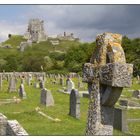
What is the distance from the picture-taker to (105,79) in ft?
34.0

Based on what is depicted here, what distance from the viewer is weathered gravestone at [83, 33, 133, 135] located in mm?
10117

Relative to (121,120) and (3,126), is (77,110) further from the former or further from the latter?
(3,126)

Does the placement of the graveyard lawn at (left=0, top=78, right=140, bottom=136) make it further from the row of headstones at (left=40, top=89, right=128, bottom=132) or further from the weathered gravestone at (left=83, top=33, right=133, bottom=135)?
the weathered gravestone at (left=83, top=33, right=133, bottom=135)

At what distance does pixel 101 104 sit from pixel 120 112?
5490mm

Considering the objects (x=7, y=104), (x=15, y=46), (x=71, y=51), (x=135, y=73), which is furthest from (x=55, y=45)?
(x=7, y=104)

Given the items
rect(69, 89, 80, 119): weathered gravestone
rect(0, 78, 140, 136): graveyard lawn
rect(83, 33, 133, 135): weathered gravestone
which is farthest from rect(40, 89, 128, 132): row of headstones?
rect(83, 33, 133, 135): weathered gravestone

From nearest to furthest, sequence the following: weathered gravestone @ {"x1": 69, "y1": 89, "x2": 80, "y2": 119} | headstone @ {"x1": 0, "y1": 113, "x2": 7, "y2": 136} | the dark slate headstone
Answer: headstone @ {"x1": 0, "y1": 113, "x2": 7, "y2": 136} → the dark slate headstone → weathered gravestone @ {"x1": 69, "y1": 89, "x2": 80, "y2": 119}

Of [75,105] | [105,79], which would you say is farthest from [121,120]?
[105,79]

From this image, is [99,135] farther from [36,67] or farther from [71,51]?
[71,51]

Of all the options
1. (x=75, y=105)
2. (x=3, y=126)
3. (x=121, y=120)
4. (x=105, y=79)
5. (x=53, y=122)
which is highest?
(x=105, y=79)

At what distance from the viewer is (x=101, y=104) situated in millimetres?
10641

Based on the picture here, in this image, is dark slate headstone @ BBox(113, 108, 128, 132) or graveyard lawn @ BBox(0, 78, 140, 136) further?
dark slate headstone @ BBox(113, 108, 128, 132)

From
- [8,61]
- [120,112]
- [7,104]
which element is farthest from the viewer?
[8,61]

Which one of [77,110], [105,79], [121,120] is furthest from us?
[77,110]
